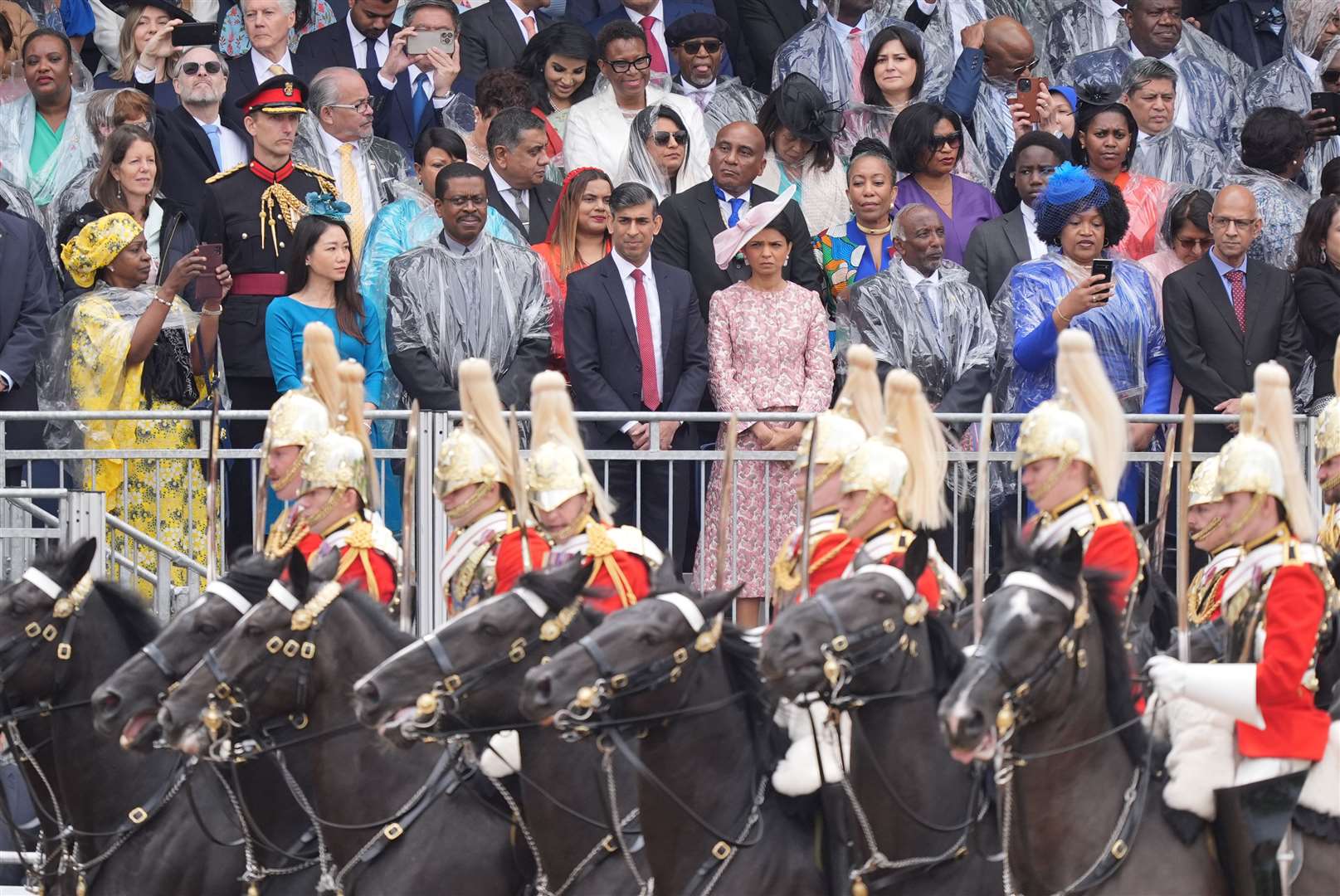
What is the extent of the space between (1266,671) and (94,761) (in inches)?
183

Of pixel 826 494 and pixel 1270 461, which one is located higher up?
pixel 1270 461

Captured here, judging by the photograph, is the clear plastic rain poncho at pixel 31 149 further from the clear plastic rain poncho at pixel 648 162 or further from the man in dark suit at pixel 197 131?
the clear plastic rain poncho at pixel 648 162

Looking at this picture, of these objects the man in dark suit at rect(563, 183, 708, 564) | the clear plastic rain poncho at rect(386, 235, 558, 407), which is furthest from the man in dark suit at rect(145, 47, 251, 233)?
the man in dark suit at rect(563, 183, 708, 564)

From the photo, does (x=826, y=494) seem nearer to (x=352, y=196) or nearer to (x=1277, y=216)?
(x=352, y=196)

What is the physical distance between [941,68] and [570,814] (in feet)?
26.1

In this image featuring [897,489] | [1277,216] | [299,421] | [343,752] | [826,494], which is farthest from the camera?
[1277,216]

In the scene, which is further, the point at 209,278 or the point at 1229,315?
the point at 1229,315

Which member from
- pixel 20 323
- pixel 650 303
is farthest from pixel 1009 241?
pixel 20 323

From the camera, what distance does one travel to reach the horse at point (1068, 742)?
7.70 m

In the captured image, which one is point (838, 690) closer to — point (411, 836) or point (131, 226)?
point (411, 836)

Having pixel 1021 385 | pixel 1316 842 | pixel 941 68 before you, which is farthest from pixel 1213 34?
pixel 1316 842

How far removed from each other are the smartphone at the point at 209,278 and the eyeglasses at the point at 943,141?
4.07 m

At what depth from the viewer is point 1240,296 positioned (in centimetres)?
1305

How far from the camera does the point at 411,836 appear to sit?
9.08m
